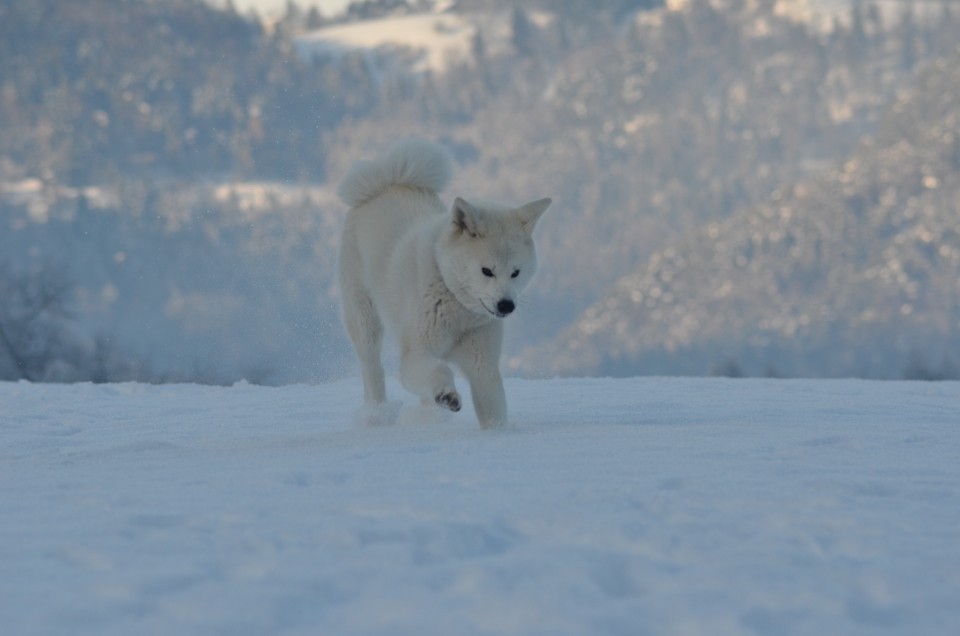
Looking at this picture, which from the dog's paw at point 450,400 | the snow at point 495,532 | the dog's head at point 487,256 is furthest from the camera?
the dog's head at point 487,256

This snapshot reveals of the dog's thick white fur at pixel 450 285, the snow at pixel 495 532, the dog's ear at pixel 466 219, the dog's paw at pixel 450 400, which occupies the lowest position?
the snow at pixel 495 532

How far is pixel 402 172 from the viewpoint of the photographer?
8547 millimetres

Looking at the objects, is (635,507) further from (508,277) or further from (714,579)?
(508,277)

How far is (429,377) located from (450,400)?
0.98ft

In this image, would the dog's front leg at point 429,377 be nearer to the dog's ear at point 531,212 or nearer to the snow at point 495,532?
the snow at point 495,532

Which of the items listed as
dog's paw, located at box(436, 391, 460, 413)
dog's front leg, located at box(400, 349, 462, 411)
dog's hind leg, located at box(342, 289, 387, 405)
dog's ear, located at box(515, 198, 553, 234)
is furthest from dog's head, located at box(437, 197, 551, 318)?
dog's hind leg, located at box(342, 289, 387, 405)

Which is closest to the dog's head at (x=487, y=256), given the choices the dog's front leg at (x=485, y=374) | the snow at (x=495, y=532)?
the dog's front leg at (x=485, y=374)

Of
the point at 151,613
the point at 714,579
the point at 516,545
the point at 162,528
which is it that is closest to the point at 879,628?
the point at 714,579

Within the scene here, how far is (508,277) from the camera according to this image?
6660 millimetres

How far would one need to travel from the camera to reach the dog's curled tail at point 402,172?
851 cm

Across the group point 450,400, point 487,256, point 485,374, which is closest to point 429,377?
point 450,400

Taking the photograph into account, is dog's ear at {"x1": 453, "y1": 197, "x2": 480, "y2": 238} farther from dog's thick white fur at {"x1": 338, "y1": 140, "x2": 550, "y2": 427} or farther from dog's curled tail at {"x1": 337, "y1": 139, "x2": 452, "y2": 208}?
dog's curled tail at {"x1": 337, "y1": 139, "x2": 452, "y2": 208}

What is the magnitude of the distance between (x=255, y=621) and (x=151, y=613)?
32cm

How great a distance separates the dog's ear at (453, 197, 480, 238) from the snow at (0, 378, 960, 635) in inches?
46.0
